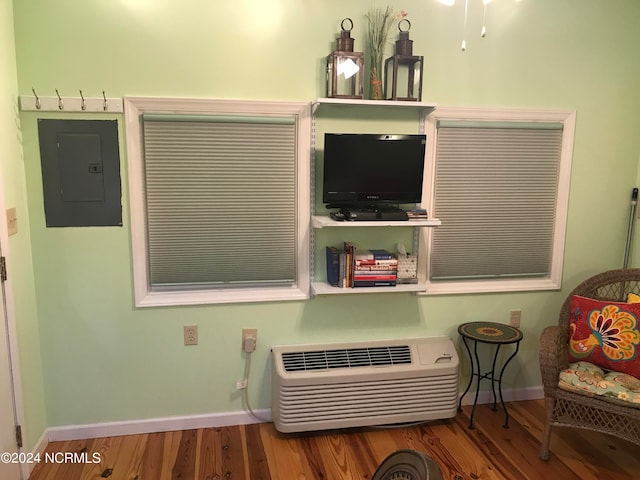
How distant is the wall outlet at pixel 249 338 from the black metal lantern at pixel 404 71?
1478mm

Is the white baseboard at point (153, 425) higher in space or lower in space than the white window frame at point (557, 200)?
lower

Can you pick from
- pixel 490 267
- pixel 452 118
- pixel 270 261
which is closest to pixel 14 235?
pixel 270 261

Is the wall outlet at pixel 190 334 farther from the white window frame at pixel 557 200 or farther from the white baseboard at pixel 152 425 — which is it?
the white window frame at pixel 557 200

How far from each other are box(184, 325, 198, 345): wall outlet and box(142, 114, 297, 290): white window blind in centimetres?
23

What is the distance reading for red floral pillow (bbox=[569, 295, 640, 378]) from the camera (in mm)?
2406

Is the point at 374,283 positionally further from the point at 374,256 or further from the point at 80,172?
the point at 80,172

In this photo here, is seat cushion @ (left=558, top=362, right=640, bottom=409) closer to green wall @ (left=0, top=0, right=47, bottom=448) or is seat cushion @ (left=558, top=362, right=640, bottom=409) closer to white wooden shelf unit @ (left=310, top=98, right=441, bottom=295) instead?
white wooden shelf unit @ (left=310, top=98, right=441, bottom=295)

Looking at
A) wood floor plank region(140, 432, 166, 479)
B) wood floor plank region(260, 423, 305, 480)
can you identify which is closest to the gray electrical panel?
wood floor plank region(140, 432, 166, 479)

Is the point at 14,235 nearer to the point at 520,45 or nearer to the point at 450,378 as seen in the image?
the point at 450,378

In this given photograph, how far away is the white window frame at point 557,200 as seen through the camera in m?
2.68

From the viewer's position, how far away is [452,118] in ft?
8.81

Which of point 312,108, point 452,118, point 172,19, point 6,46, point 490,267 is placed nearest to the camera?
point 6,46

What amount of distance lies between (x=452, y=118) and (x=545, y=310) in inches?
53.9

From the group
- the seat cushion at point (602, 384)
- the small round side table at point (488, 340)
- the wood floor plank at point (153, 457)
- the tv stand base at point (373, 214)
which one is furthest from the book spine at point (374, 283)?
the wood floor plank at point (153, 457)
